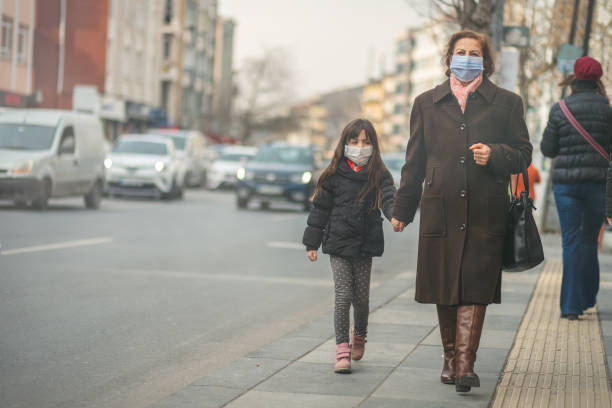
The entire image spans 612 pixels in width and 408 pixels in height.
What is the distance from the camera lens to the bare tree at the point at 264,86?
346ft

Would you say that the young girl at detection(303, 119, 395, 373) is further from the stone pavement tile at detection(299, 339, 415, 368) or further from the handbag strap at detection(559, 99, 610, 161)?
the handbag strap at detection(559, 99, 610, 161)

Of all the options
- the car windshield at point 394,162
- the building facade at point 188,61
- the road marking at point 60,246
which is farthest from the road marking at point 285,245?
the building facade at point 188,61

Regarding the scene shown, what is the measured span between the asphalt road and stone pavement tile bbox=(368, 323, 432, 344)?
2.47ft

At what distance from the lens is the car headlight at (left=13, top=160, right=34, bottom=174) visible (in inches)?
824

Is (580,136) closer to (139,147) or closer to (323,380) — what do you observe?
(323,380)

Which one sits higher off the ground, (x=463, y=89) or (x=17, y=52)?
(x=17, y=52)

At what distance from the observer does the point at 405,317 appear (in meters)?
8.84

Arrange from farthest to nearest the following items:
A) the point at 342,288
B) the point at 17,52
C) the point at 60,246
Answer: the point at 17,52 < the point at 60,246 < the point at 342,288

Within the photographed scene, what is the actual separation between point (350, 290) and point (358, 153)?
2.69 ft

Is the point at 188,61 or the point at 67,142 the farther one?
the point at 188,61

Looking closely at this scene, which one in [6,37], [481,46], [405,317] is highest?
[6,37]

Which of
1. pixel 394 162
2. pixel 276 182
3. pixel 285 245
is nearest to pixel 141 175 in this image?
pixel 276 182

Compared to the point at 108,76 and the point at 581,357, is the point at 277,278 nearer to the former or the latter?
the point at 581,357

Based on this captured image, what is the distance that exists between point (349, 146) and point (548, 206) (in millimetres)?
15789
